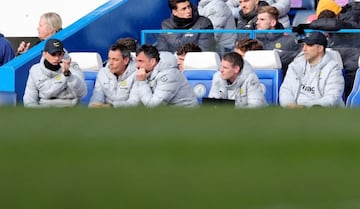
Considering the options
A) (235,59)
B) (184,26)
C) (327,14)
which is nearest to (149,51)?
(235,59)

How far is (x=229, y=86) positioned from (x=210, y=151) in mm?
6563

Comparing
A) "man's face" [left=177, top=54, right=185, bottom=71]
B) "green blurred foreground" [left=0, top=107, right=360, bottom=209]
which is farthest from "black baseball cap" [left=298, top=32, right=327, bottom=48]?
"green blurred foreground" [left=0, top=107, right=360, bottom=209]

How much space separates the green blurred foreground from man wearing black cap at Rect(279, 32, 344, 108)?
6.31 m

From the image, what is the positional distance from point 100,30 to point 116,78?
2.04m

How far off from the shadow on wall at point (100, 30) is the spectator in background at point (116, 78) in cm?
112

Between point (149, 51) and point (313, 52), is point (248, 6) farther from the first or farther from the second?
point (149, 51)

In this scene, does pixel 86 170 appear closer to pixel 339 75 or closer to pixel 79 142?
pixel 79 142

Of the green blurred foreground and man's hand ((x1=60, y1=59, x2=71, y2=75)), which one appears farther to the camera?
man's hand ((x1=60, y1=59, x2=71, y2=75))

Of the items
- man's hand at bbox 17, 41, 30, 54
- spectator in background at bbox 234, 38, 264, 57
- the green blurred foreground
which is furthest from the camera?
man's hand at bbox 17, 41, 30, 54

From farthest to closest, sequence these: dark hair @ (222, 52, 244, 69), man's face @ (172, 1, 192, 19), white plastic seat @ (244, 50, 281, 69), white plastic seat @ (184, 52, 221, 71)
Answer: man's face @ (172, 1, 192, 19) < white plastic seat @ (184, 52, 221, 71) < white plastic seat @ (244, 50, 281, 69) < dark hair @ (222, 52, 244, 69)

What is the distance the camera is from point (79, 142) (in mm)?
1760

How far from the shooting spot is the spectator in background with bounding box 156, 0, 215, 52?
9562 millimetres

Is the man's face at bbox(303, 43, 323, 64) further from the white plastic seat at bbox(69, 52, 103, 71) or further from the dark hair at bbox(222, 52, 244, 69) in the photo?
the white plastic seat at bbox(69, 52, 103, 71)

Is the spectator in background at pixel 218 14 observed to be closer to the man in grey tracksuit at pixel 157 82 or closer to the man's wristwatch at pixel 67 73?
the man in grey tracksuit at pixel 157 82
